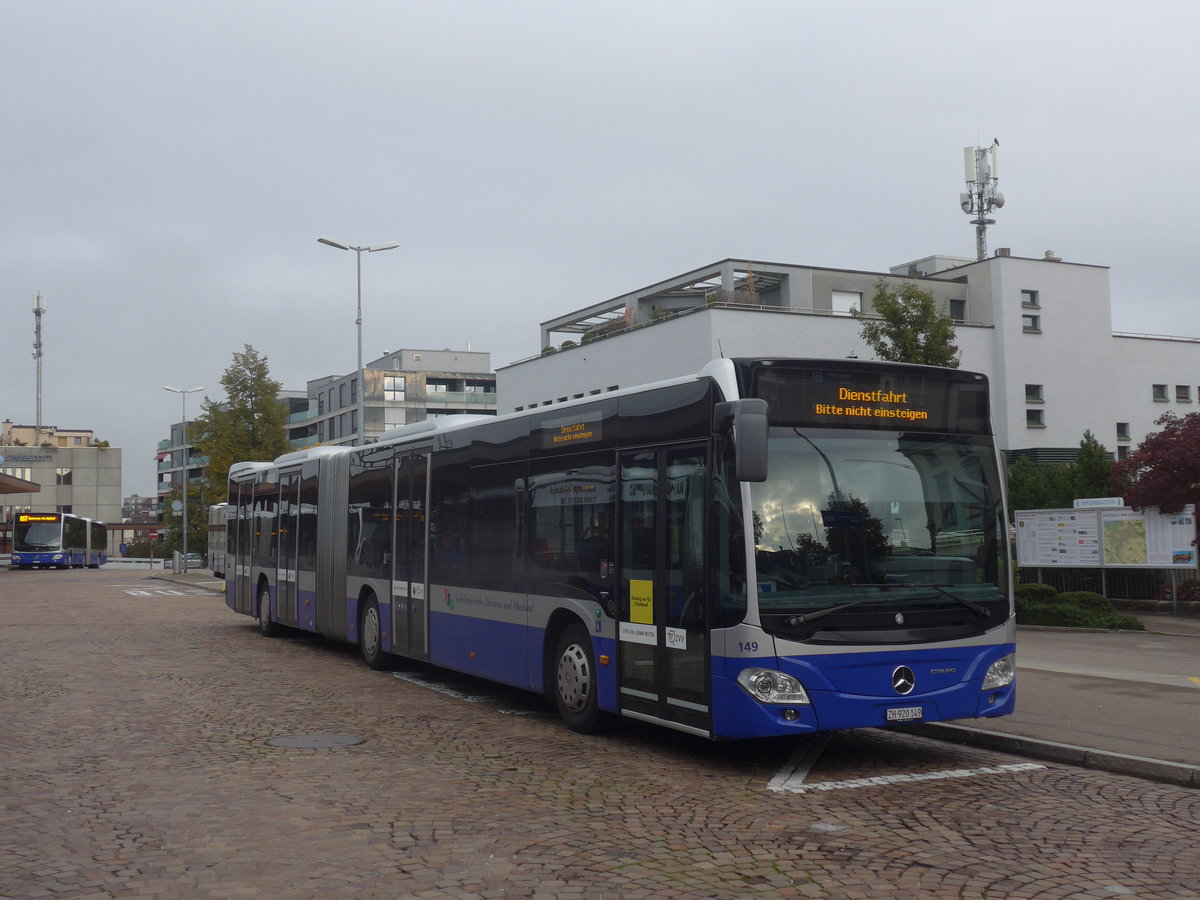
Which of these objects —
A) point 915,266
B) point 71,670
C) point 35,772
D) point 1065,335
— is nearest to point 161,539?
point 915,266

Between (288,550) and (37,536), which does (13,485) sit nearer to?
(37,536)

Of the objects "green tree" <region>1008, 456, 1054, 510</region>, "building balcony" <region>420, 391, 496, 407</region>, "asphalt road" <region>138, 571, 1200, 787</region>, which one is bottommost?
"asphalt road" <region>138, 571, 1200, 787</region>

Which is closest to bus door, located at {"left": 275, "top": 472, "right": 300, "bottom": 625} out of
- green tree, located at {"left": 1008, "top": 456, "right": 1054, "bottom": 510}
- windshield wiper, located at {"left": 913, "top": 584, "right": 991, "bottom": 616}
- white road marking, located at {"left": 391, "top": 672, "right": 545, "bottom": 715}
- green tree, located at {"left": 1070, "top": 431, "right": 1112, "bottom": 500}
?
white road marking, located at {"left": 391, "top": 672, "right": 545, "bottom": 715}

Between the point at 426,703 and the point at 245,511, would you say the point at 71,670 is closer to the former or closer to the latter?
the point at 426,703

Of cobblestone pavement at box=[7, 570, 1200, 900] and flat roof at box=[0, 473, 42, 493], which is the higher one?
flat roof at box=[0, 473, 42, 493]

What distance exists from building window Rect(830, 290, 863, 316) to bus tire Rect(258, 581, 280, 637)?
32122mm

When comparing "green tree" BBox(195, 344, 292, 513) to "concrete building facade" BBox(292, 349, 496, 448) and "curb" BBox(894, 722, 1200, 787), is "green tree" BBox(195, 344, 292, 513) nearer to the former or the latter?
"curb" BBox(894, 722, 1200, 787)

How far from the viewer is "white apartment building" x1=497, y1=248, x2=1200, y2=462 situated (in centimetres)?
4556

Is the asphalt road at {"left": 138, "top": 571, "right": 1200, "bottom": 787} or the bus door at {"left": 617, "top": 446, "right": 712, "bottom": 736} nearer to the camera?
the bus door at {"left": 617, "top": 446, "right": 712, "bottom": 736}

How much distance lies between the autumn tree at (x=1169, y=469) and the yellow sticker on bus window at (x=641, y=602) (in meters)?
12.9

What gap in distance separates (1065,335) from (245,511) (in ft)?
127

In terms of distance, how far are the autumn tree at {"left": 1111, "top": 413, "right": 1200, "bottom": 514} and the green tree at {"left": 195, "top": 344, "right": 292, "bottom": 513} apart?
122 ft

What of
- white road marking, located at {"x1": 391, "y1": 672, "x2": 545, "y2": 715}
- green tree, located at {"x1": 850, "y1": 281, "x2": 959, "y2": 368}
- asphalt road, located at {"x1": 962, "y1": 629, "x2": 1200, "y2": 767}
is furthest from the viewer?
green tree, located at {"x1": 850, "y1": 281, "x2": 959, "y2": 368}

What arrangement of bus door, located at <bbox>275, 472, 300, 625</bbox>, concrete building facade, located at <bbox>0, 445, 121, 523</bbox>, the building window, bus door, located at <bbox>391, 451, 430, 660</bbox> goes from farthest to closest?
1. concrete building facade, located at <bbox>0, 445, 121, 523</bbox>
2. the building window
3. bus door, located at <bbox>275, 472, 300, 625</bbox>
4. bus door, located at <bbox>391, 451, 430, 660</bbox>
